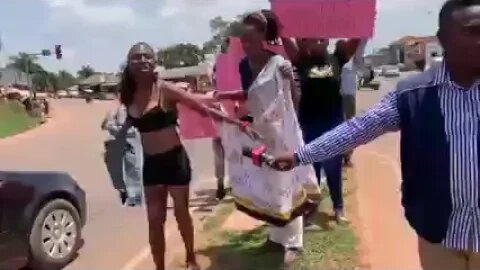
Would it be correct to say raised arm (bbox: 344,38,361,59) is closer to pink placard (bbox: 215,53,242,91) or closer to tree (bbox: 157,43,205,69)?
pink placard (bbox: 215,53,242,91)

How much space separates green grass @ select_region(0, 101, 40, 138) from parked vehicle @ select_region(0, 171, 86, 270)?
25.4 m

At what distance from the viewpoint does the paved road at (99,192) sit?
6922 mm

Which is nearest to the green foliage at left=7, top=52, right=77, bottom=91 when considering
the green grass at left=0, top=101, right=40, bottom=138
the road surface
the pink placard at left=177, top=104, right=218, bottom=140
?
the green grass at left=0, top=101, right=40, bottom=138

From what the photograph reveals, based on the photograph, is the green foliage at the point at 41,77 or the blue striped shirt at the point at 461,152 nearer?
the blue striped shirt at the point at 461,152

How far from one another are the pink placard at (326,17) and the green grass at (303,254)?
5.20 ft

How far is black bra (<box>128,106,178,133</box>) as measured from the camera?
5.18 meters

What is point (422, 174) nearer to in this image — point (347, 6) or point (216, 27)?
point (347, 6)

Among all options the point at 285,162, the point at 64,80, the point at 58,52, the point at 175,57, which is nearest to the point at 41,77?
the point at 64,80

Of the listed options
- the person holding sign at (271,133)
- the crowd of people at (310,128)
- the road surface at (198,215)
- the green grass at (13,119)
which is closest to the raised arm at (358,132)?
the crowd of people at (310,128)

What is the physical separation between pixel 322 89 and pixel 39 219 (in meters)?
2.50

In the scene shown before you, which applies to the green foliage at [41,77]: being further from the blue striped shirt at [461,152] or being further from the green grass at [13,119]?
the blue striped shirt at [461,152]

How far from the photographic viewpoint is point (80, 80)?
81188 mm

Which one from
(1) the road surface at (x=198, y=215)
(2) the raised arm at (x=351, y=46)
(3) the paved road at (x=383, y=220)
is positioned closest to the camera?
(3) the paved road at (x=383, y=220)

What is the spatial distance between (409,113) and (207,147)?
46.8ft
